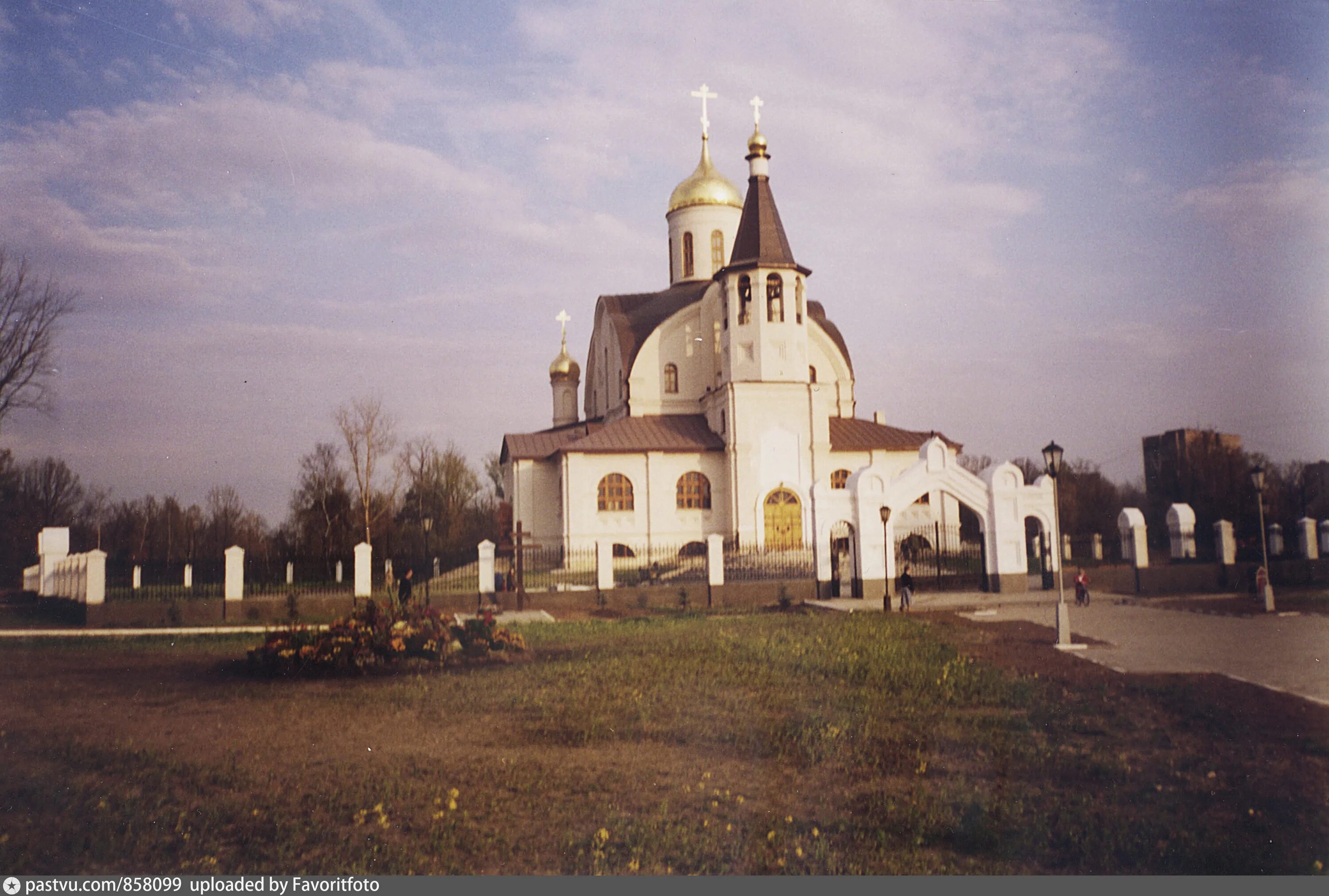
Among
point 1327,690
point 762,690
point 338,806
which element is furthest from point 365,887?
point 1327,690

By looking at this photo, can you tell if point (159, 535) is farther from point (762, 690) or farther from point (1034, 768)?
point (1034, 768)

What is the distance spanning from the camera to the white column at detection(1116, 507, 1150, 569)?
1911 cm

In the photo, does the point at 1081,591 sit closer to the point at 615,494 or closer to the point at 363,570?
the point at 363,570

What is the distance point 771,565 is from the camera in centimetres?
2005

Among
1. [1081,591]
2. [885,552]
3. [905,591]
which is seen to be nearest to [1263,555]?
[1081,591]

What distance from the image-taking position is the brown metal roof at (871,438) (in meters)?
27.7

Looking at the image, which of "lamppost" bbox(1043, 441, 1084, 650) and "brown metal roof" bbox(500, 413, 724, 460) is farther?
"brown metal roof" bbox(500, 413, 724, 460)

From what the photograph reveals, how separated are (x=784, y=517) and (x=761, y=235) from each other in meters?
7.98

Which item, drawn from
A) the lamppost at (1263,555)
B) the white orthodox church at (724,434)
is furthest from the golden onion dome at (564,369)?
the lamppost at (1263,555)

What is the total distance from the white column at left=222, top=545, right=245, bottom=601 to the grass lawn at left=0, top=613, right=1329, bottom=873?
6.84 metres

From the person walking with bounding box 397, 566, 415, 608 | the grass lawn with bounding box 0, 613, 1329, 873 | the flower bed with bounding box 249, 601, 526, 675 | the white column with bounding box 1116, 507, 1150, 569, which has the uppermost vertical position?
the white column with bounding box 1116, 507, 1150, 569

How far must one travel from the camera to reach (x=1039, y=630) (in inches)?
474

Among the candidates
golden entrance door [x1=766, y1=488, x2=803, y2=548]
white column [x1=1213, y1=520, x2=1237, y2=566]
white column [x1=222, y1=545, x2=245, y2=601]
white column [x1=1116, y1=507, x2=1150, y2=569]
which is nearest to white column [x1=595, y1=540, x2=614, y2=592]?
white column [x1=222, y1=545, x2=245, y2=601]

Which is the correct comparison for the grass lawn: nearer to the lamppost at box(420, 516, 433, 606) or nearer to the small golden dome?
the lamppost at box(420, 516, 433, 606)
